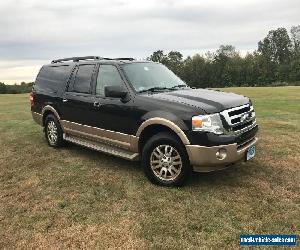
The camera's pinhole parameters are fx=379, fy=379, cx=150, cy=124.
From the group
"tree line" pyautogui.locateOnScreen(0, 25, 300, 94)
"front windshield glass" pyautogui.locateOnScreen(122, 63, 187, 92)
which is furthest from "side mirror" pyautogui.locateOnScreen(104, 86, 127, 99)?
"tree line" pyautogui.locateOnScreen(0, 25, 300, 94)

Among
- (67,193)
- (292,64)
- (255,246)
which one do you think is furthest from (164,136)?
(292,64)

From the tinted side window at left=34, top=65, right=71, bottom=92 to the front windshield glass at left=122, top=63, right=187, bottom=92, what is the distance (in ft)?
6.47

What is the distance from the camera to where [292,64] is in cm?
7462

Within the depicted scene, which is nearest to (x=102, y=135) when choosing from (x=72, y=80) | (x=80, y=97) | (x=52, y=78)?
(x=80, y=97)

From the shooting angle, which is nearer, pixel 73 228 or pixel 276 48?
pixel 73 228

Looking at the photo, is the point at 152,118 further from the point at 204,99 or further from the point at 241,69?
the point at 241,69

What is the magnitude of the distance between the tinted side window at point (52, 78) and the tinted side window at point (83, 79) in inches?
19.8

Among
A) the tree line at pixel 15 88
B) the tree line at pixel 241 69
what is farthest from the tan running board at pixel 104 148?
the tree line at pixel 241 69

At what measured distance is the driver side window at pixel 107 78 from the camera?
694 centimetres

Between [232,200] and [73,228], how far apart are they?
2.25 meters

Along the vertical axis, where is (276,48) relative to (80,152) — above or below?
above

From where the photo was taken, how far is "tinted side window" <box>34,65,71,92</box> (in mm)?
8508

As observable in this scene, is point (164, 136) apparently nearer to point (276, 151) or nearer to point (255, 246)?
point (255, 246)

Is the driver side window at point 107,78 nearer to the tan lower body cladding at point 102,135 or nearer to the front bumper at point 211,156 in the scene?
the tan lower body cladding at point 102,135
